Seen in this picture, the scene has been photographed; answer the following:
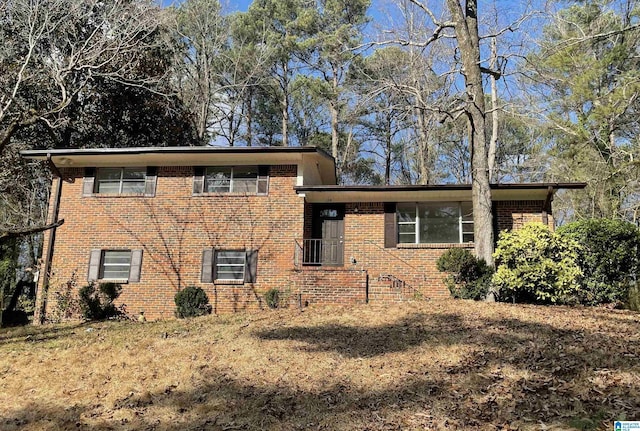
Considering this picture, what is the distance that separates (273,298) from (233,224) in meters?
2.51

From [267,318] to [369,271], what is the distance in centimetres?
378

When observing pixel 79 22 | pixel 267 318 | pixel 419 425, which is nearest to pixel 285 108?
pixel 79 22

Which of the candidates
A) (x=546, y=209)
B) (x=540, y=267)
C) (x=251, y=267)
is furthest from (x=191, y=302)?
(x=546, y=209)

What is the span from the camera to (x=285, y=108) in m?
26.3

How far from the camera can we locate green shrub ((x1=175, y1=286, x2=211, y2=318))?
12266 millimetres

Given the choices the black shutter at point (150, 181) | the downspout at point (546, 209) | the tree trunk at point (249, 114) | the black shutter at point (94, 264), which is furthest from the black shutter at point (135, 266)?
the tree trunk at point (249, 114)

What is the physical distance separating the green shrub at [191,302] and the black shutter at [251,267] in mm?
1228

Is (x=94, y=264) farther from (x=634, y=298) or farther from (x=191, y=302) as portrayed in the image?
(x=634, y=298)

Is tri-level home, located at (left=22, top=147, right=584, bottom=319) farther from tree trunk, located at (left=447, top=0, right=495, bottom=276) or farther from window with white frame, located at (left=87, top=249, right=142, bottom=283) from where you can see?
tree trunk, located at (left=447, top=0, right=495, bottom=276)

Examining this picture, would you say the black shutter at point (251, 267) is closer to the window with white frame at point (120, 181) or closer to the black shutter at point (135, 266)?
the black shutter at point (135, 266)

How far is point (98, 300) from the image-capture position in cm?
1288

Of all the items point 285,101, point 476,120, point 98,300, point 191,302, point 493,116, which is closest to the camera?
point 476,120

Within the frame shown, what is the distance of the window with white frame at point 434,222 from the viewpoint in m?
13.0

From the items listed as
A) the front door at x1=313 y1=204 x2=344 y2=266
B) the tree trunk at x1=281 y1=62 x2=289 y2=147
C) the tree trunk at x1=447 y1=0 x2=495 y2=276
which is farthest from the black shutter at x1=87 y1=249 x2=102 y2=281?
the tree trunk at x1=281 y1=62 x2=289 y2=147
